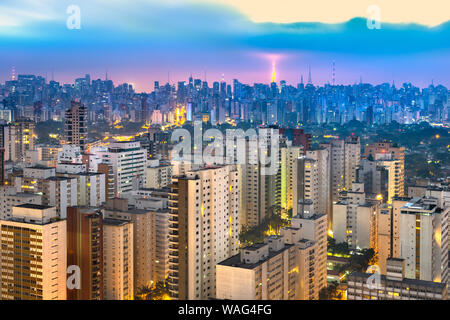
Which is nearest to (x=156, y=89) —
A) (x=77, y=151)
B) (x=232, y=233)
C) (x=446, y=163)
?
(x=77, y=151)

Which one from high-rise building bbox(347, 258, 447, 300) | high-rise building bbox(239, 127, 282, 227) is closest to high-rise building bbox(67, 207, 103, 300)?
high-rise building bbox(347, 258, 447, 300)

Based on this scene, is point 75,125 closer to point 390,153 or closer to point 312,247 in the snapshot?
point 390,153

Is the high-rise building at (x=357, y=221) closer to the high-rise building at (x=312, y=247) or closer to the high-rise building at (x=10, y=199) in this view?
the high-rise building at (x=312, y=247)

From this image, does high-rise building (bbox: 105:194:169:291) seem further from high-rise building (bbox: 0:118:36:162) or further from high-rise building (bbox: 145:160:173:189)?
high-rise building (bbox: 0:118:36:162)

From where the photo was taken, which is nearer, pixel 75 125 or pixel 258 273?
pixel 258 273

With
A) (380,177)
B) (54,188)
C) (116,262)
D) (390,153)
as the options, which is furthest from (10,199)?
(390,153)
